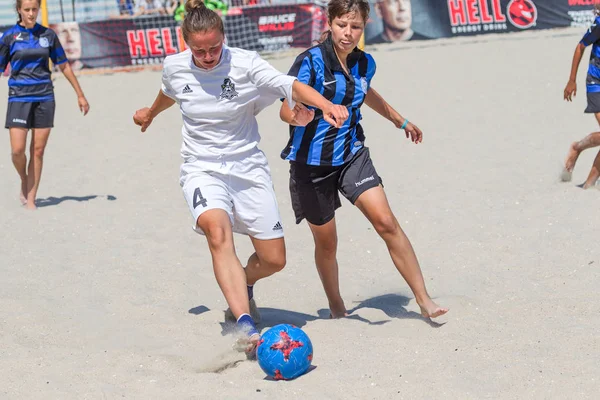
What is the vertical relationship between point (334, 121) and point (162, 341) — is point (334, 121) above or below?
above

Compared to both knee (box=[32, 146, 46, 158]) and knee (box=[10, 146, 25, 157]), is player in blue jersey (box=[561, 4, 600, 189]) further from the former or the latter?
knee (box=[10, 146, 25, 157])

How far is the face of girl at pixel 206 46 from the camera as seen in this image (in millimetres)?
4469

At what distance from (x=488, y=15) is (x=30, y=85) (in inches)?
472

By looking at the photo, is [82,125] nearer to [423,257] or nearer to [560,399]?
[423,257]

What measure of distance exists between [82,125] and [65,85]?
3.50m

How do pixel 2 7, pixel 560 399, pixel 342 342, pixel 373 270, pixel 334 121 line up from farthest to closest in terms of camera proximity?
pixel 2 7, pixel 373 270, pixel 342 342, pixel 334 121, pixel 560 399

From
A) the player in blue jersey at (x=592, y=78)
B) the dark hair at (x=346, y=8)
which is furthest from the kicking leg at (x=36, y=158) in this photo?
the player in blue jersey at (x=592, y=78)

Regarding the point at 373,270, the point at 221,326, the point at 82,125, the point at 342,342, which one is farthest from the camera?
the point at 82,125

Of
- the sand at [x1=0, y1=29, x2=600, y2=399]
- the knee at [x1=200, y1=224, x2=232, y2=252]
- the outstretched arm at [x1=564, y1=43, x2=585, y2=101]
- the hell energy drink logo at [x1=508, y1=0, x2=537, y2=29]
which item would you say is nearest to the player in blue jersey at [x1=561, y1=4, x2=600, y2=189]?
the outstretched arm at [x1=564, y1=43, x2=585, y2=101]

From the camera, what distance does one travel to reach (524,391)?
3891 millimetres

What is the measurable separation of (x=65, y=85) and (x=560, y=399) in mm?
13427

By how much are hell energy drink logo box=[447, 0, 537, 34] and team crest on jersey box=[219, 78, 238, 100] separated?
46.8 feet

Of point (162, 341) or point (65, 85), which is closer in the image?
point (162, 341)

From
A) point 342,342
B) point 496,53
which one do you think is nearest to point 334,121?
point 342,342
